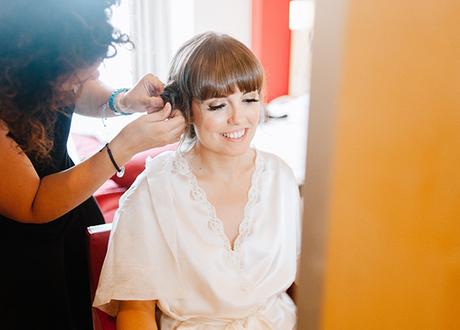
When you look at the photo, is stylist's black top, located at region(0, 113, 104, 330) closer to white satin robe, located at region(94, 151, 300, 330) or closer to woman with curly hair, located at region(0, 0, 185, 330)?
woman with curly hair, located at region(0, 0, 185, 330)

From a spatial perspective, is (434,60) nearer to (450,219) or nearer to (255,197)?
(450,219)

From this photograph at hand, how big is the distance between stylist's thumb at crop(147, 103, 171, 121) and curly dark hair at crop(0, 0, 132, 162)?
0.52ft

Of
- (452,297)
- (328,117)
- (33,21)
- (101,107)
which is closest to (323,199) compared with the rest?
(328,117)

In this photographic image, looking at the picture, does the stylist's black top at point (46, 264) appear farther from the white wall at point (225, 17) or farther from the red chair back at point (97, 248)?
the white wall at point (225, 17)

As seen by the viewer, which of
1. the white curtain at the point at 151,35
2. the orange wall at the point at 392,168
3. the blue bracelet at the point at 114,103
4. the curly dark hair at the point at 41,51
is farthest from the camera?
the white curtain at the point at 151,35

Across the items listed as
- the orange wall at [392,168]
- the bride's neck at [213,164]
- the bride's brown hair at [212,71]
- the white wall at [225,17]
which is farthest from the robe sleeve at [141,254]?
the white wall at [225,17]

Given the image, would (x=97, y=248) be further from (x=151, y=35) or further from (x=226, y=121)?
(x=151, y=35)

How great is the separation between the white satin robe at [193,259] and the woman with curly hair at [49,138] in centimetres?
16

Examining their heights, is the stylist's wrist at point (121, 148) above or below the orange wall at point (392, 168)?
below

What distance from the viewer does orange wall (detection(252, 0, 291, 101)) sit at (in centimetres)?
337

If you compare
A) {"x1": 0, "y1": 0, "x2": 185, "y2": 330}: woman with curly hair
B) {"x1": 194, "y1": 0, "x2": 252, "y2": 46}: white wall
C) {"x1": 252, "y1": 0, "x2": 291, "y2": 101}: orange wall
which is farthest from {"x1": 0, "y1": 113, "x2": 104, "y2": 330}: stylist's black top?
{"x1": 194, "y1": 0, "x2": 252, "y2": 46}: white wall

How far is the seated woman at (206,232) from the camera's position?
105cm

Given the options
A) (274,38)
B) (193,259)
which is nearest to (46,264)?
(193,259)

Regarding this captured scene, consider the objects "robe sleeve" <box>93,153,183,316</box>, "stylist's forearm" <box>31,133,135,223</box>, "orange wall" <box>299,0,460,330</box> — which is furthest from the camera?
"robe sleeve" <box>93,153,183,316</box>
